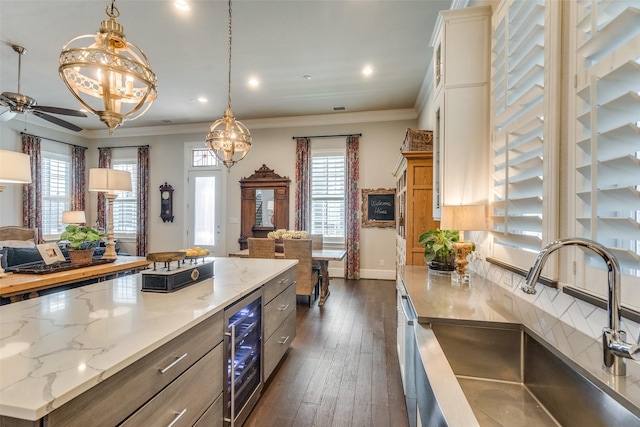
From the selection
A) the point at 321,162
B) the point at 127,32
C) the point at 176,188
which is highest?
the point at 127,32

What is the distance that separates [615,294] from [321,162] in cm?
563

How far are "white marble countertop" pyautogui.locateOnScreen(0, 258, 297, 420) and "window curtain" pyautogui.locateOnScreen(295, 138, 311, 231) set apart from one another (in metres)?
4.28

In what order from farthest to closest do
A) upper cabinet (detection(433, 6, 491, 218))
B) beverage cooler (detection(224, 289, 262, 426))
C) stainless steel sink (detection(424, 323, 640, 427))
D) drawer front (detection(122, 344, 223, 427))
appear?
1. upper cabinet (detection(433, 6, 491, 218))
2. beverage cooler (detection(224, 289, 262, 426))
3. drawer front (detection(122, 344, 223, 427))
4. stainless steel sink (detection(424, 323, 640, 427))

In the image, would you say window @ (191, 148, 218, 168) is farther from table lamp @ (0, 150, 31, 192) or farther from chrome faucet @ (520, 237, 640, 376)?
chrome faucet @ (520, 237, 640, 376)

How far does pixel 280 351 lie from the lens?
233 cm

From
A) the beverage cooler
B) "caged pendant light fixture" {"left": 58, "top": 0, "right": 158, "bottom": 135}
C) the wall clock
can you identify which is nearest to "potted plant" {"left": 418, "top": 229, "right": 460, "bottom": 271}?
the beverage cooler

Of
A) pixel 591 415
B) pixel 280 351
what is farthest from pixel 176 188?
pixel 591 415

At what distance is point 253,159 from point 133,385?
232 inches

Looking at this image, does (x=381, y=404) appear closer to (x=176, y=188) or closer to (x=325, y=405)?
(x=325, y=405)

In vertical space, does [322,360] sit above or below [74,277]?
below

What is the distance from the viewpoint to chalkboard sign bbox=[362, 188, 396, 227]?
228 inches

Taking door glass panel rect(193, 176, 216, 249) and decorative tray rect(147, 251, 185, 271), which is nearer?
decorative tray rect(147, 251, 185, 271)

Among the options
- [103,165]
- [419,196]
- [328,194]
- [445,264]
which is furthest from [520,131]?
[103,165]

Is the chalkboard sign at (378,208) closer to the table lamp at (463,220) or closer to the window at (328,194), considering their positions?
the window at (328,194)
